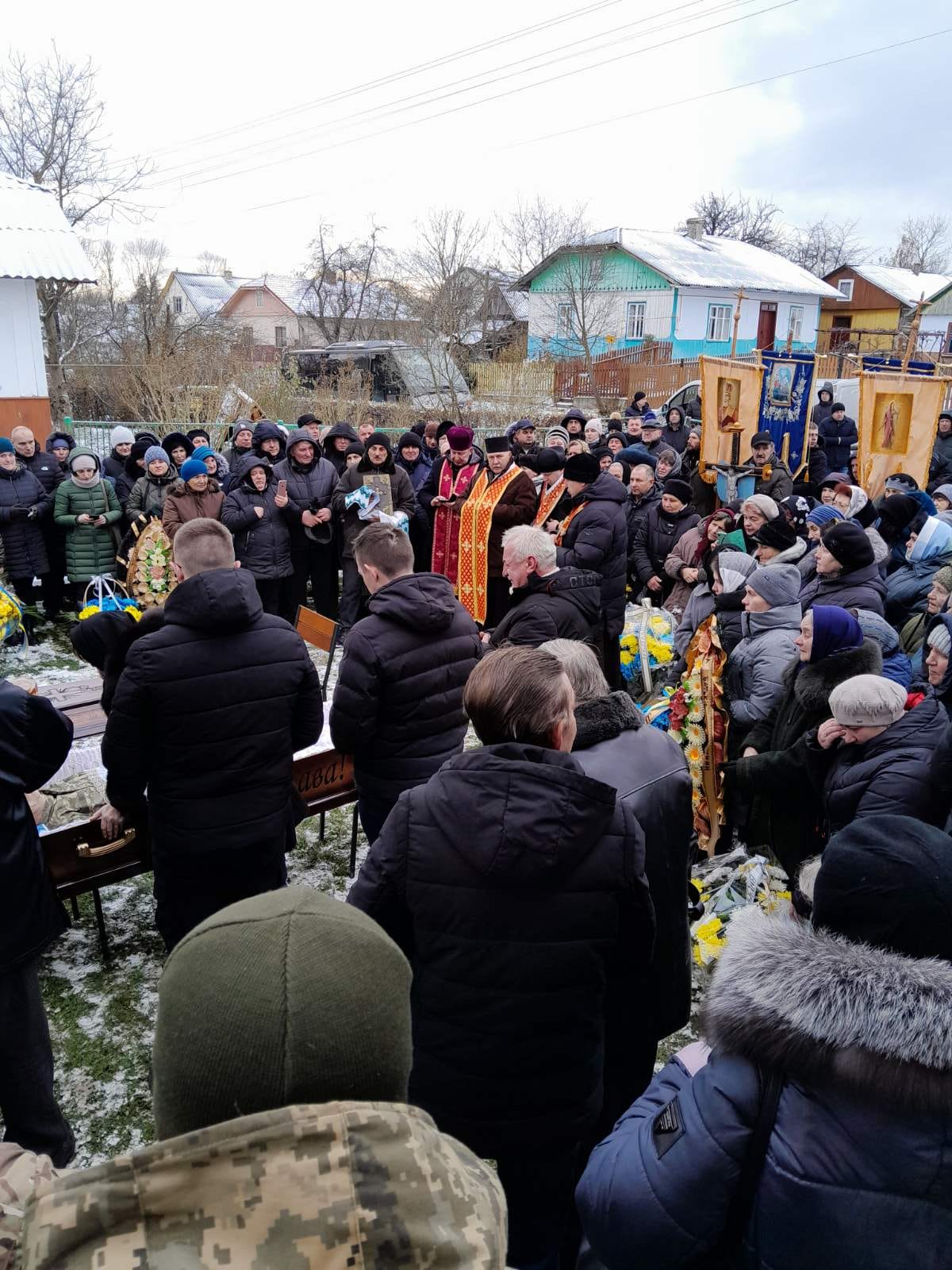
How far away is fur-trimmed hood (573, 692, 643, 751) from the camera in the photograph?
7.76 feet

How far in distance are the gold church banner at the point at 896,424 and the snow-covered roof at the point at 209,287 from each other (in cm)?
5118

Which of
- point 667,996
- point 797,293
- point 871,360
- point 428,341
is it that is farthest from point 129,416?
point 797,293

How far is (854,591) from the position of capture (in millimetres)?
4461

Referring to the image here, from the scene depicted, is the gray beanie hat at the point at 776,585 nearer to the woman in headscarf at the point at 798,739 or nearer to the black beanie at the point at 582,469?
the woman in headscarf at the point at 798,739

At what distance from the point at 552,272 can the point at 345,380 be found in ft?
59.2

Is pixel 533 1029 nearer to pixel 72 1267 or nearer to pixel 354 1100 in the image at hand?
pixel 354 1100

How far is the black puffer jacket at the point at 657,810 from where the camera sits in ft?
7.61

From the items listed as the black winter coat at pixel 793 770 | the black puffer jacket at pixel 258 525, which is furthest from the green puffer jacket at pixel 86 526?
the black winter coat at pixel 793 770

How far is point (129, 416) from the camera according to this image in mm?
20609

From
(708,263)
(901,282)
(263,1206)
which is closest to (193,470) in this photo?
(263,1206)

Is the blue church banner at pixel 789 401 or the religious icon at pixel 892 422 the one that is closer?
the religious icon at pixel 892 422

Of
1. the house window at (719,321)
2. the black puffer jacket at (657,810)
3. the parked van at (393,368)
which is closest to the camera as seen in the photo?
the black puffer jacket at (657,810)

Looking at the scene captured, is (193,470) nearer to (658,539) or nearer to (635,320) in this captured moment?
(658,539)

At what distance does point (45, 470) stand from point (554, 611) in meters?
6.45
